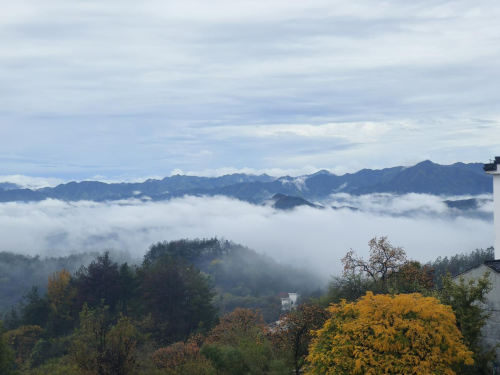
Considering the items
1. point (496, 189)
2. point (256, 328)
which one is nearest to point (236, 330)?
point (256, 328)

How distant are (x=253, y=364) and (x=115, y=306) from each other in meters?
31.7

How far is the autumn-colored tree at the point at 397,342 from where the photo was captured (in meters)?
14.2

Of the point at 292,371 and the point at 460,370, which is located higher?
the point at 460,370

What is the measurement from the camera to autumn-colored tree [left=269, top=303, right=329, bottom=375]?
20.9m

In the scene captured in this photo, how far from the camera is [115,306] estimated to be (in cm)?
5206

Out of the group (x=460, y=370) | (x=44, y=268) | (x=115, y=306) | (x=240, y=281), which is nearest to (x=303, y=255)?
(x=240, y=281)

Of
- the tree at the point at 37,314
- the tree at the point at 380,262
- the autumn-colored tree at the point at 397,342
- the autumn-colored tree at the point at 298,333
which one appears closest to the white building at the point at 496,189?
the tree at the point at 380,262

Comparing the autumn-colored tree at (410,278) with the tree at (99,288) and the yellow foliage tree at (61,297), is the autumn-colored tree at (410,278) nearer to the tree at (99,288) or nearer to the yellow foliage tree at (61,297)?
the tree at (99,288)

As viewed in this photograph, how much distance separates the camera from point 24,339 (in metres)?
46.7

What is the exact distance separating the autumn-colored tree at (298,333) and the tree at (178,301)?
2303cm

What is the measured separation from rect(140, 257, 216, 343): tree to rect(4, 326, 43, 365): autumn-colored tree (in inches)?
402

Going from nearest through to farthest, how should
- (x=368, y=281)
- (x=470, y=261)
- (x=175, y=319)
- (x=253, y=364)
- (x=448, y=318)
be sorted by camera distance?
1. (x=448, y=318)
2. (x=253, y=364)
3. (x=368, y=281)
4. (x=175, y=319)
5. (x=470, y=261)

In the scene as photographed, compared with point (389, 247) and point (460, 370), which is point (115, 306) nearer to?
point (389, 247)

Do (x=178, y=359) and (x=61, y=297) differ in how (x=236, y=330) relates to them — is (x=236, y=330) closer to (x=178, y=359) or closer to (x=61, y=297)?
(x=178, y=359)
